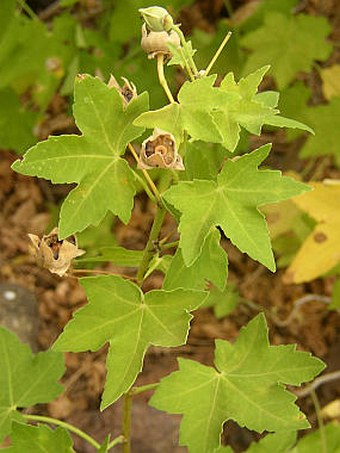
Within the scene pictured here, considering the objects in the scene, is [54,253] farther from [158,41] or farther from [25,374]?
[25,374]

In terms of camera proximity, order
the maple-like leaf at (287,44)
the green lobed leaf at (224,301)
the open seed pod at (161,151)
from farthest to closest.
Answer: the green lobed leaf at (224,301) < the maple-like leaf at (287,44) < the open seed pod at (161,151)

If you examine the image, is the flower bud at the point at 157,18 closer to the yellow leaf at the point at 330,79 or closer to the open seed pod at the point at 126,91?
the open seed pod at the point at 126,91

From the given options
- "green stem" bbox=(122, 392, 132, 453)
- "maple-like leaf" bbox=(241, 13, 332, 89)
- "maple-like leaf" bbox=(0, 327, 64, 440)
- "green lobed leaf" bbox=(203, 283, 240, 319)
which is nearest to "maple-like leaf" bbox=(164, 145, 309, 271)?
"green stem" bbox=(122, 392, 132, 453)

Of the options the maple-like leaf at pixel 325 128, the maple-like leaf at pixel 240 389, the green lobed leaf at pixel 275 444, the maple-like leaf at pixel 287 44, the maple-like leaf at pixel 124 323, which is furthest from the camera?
the maple-like leaf at pixel 287 44

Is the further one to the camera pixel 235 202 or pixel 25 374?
pixel 25 374

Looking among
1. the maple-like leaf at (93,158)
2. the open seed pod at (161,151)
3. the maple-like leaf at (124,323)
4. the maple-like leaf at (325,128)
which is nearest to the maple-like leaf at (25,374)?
the maple-like leaf at (124,323)

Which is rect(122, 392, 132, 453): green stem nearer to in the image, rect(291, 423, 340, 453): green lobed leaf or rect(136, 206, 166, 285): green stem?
rect(136, 206, 166, 285): green stem

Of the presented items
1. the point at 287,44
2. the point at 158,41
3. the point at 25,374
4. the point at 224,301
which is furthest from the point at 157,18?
the point at 224,301
